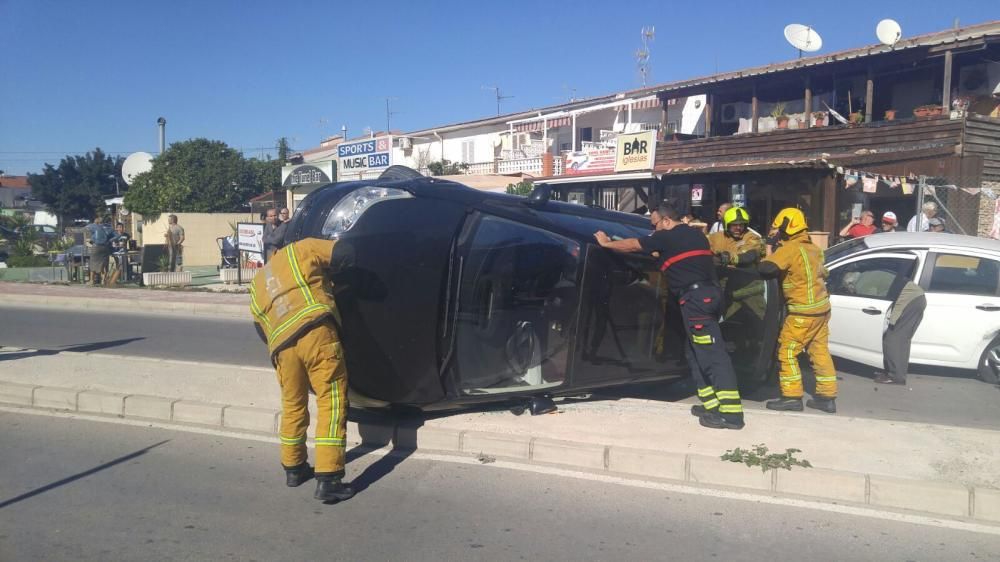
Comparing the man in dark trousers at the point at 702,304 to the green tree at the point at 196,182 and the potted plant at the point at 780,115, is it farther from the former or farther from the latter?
the green tree at the point at 196,182

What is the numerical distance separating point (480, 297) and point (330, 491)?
1739 millimetres

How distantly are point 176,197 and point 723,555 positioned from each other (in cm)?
3462

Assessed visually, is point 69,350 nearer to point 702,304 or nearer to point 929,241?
point 702,304

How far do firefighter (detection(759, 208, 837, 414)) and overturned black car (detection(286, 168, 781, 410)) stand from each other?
0.86 m

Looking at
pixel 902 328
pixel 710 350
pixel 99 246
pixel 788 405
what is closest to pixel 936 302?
pixel 902 328

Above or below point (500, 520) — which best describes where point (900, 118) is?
above

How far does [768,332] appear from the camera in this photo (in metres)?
6.66

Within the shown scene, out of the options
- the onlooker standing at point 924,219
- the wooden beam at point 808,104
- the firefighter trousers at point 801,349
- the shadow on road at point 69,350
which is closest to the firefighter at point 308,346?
the firefighter trousers at point 801,349

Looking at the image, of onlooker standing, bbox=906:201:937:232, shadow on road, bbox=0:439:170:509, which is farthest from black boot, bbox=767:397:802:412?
onlooker standing, bbox=906:201:937:232

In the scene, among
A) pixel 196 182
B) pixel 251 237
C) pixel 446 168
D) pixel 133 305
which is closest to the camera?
pixel 133 305

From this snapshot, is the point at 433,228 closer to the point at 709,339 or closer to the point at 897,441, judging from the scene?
the point at 709,339

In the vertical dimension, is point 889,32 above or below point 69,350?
above

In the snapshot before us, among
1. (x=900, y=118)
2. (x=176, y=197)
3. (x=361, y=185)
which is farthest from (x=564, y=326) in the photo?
(x=176, y=197)

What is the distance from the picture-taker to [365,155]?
2280cm
